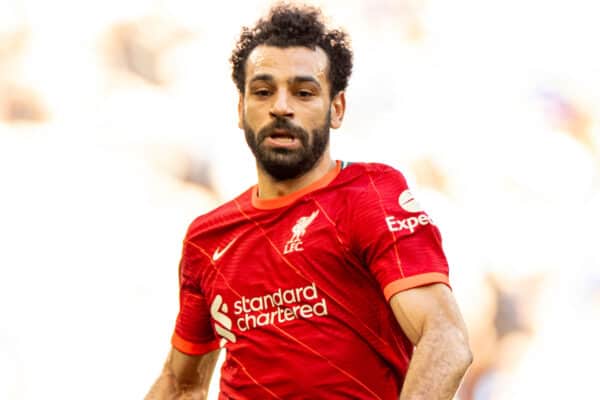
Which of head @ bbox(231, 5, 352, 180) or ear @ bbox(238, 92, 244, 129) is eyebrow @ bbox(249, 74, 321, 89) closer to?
head @ bbox(231, 5, 352, 180)

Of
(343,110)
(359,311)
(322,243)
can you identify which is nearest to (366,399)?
(359,311)

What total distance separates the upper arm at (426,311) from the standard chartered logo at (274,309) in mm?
326

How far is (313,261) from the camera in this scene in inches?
158

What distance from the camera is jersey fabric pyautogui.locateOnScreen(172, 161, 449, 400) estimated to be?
3854 mm

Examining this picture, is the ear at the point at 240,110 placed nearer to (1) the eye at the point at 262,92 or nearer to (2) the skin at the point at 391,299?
(2) the skin at the point at 391,299

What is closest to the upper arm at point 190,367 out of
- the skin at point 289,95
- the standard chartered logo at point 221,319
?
the standard chartered logo at point 221,319

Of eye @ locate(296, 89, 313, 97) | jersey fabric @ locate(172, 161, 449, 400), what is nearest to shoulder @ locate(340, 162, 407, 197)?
Result: jersey fabric @ locate(172, 161, 449, 400)

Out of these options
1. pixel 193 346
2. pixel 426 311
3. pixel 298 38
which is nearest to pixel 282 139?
pixel 298 38

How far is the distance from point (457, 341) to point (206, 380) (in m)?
1.55

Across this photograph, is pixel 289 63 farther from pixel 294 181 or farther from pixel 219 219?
pixel 219 219

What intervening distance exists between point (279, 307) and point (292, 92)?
2.46 feet

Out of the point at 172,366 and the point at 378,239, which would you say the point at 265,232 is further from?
the point at 172,366

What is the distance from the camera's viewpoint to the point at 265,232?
427 cm

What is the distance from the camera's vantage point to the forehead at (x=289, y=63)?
14.0 ft
